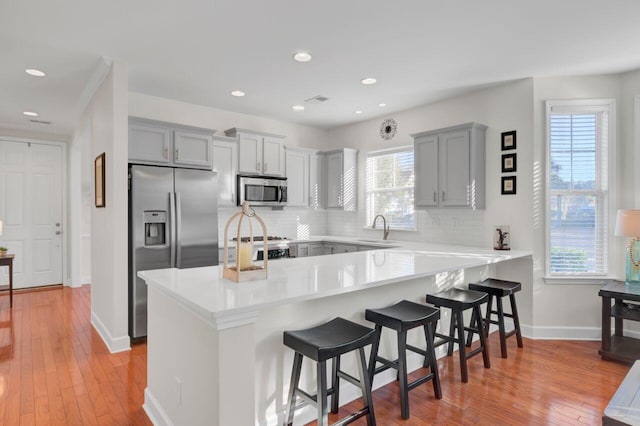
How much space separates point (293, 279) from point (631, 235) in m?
3.14

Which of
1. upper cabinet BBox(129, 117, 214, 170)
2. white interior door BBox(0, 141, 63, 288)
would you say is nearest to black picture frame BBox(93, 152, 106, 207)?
upper cabinet BBox(129, 117, 214, 170)

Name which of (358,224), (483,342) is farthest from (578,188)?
(358,224)

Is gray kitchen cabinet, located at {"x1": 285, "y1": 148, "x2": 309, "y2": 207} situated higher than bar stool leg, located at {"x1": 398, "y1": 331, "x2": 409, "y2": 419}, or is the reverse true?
gray kitchen cabinet, located at {"x1": 285, "y1": 148, "x2": 309, "y2": 207}

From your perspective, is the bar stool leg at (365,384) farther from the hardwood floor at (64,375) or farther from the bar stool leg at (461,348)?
the hardwood floor at (64,375)

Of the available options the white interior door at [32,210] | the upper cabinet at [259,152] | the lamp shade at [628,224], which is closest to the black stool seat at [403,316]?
the lamp shade at [628,224]

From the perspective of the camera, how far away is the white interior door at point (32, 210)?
19.4 ft

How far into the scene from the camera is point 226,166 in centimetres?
475

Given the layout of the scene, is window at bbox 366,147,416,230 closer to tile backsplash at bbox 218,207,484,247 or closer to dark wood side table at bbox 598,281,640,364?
tile backsplash at bbox 218,207,484,247

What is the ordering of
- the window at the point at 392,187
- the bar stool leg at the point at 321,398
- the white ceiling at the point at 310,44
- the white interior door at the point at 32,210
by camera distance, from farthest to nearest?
the white interior door at the point at 32,210, the window at the point at 392,187, the white ceiling at the point at 310,44, the bar stool leg at the point at 321,398

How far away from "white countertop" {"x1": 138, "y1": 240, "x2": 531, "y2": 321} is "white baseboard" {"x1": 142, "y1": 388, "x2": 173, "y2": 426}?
0.76 metres

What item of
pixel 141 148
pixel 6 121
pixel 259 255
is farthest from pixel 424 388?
pixel 6 121

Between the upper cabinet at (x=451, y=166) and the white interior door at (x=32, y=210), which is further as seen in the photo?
the white interior door at (x=32, y=210)

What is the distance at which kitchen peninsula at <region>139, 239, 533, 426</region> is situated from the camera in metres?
1.62

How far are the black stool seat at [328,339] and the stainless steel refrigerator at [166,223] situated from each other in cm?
221
